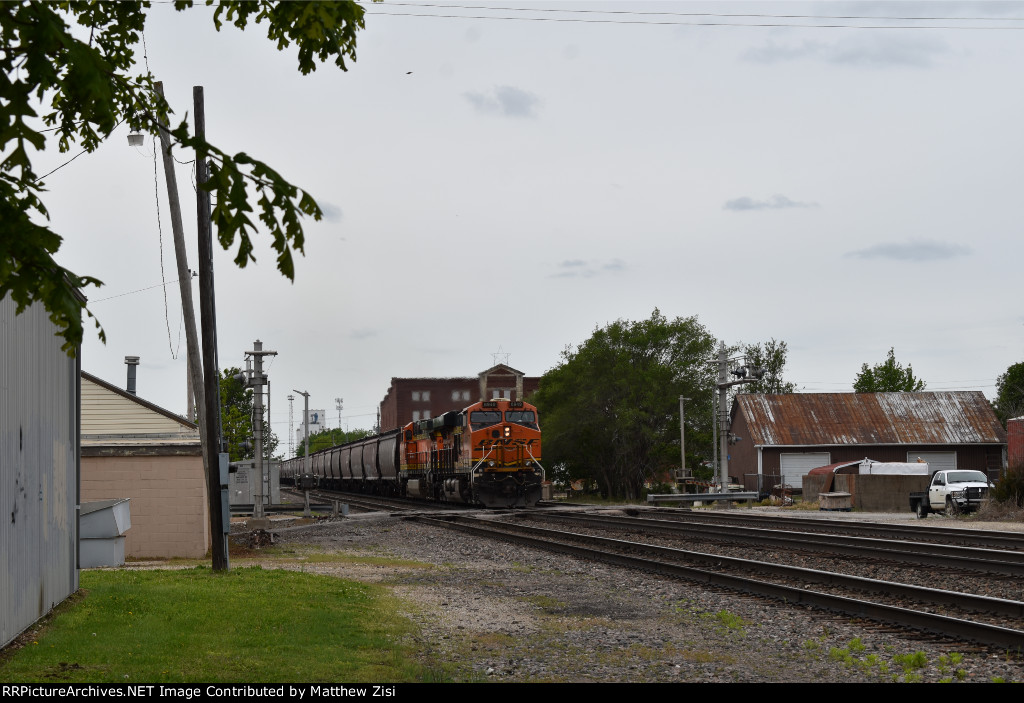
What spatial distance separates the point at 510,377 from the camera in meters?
126

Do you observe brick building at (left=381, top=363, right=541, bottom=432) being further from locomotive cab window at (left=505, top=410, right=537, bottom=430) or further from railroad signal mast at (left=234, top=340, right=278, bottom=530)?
railroad signal mast at (left=234, top=340, right=278, bottom=530)

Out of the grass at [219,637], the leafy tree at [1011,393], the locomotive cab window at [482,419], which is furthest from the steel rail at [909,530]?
the leafy tree at [1011,393]

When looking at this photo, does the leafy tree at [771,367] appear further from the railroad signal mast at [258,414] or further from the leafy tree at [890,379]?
the railroad signal mast at [258,414]

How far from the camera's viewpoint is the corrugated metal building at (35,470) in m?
9.52

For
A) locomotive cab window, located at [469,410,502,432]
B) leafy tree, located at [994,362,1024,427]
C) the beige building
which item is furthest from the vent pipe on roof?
leafy tree, located at [994,362,1024,427]

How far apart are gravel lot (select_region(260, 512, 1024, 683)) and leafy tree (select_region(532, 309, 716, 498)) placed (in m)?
44.0

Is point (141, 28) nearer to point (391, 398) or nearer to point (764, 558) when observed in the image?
point (764, 558)

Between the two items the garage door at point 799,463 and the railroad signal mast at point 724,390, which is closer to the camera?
the railroad signal mast at point 724,390

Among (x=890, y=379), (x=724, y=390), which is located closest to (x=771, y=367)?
(x=890, y=379)

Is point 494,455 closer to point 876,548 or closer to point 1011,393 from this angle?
point 876,548

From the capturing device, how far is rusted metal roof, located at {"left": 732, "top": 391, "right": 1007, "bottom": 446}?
61000 mm

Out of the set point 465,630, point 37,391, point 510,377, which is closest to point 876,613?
point 465,630

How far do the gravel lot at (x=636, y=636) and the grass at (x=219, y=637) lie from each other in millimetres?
563

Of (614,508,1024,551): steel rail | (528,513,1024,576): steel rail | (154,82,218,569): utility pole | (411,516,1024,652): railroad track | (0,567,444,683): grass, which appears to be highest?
(154,82,218,569): utility pole
